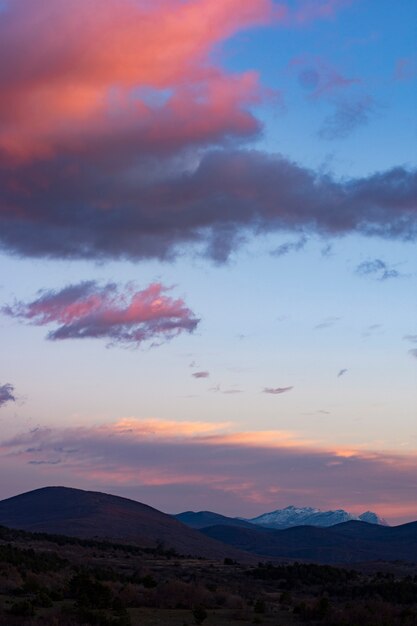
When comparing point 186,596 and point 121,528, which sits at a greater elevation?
point 121,528

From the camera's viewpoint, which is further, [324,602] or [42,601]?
[324,602]

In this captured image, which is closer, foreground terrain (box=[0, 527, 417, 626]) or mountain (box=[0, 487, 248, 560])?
foreground terrain (box=[0, 527, 417, 626])

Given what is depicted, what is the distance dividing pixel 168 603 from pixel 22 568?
14.0 metres

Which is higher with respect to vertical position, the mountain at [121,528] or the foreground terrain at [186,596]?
the mountain at [121,528]

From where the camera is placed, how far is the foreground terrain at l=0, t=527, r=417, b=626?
3778 cm

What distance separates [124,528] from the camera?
178m

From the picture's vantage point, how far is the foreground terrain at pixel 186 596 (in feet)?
124

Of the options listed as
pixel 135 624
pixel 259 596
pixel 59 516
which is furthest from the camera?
pixel 59 516

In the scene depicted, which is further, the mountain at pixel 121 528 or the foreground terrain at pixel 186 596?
the mountain at pixel 121 528

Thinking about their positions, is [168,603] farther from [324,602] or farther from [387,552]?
[387,552]

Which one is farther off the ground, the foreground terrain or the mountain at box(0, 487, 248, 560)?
the mountain at box(0, 487, 248, 560)

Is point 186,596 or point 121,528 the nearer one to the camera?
point 186,596

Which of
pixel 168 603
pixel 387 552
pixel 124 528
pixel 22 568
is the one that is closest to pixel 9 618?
pixel 168 603

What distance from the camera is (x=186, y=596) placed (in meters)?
47.2
